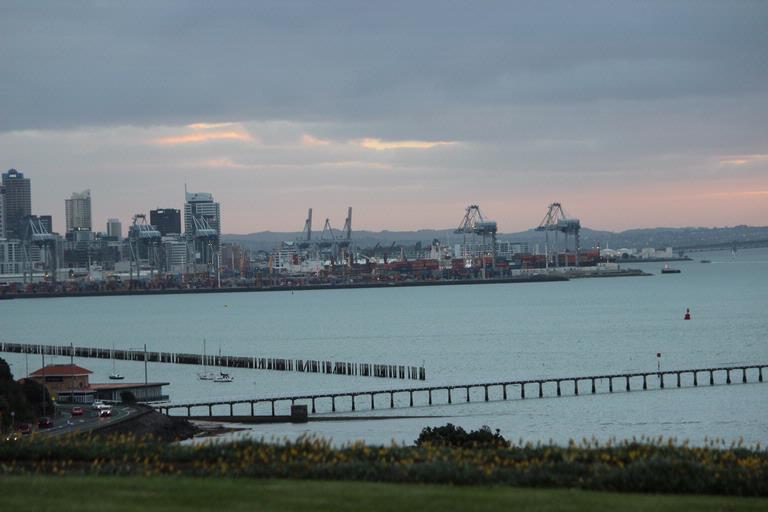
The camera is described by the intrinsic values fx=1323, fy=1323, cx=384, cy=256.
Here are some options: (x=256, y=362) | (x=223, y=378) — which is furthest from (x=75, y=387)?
(x=256, y=362)

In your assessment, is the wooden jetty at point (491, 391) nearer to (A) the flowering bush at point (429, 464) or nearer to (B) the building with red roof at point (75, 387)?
(B) the building with red roof at point (75, 387)

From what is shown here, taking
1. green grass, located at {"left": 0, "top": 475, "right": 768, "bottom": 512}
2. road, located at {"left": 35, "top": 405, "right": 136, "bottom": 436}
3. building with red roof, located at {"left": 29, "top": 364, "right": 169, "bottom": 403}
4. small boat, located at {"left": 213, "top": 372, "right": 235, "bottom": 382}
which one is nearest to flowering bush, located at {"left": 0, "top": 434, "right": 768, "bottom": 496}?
green grass, located at {"left": 0, "top": 475, "right": 768, "bottom": 512}

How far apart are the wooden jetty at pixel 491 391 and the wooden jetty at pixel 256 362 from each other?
9578 mm

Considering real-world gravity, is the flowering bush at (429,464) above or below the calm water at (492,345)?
above

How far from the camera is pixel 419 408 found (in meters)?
59.1

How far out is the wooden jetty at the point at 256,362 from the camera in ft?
258

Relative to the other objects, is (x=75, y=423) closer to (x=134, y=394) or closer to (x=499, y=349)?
(x=134, y=394)

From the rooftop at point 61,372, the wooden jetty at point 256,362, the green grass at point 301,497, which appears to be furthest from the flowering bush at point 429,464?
the wooden jetty at point 256,362

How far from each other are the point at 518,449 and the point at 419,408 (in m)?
39.7

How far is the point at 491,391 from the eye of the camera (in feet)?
214

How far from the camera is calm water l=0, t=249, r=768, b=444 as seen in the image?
51.2 meters

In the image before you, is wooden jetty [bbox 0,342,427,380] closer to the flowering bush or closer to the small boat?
the small boat

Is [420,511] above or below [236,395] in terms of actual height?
above

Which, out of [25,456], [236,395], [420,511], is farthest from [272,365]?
[420,511]
